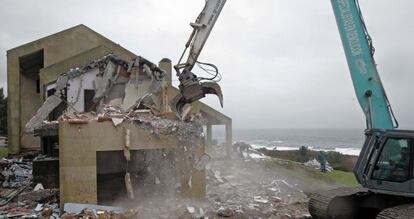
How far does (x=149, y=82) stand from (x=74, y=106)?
8.83 ft

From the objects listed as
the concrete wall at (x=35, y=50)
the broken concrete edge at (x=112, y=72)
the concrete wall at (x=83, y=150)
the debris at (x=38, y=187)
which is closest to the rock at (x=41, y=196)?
the debris at (x=38, y=187)

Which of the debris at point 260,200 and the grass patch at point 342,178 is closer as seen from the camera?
the debris at point 260,200

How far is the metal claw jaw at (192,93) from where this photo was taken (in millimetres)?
10836

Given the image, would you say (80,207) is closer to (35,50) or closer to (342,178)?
A: (342,178)

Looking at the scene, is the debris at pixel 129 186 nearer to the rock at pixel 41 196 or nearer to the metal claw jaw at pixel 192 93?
the rock at pixel 41 196

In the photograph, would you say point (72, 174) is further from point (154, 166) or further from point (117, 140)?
point (154, 166)

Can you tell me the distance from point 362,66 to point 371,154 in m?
1.65

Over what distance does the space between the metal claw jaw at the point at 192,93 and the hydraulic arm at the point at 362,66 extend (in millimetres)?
Result: 4126

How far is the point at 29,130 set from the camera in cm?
1258

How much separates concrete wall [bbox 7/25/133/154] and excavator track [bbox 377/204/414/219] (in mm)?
17356

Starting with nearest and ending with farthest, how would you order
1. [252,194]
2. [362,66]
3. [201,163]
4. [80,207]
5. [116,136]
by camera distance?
1. [362,66]
2. [80,207]
3. [116,136]
4. [201,163]
5. [252,194]

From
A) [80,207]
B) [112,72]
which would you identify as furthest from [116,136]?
[112,72]

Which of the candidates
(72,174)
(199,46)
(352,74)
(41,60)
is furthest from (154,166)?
(41,60)

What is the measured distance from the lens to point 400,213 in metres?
6.33
